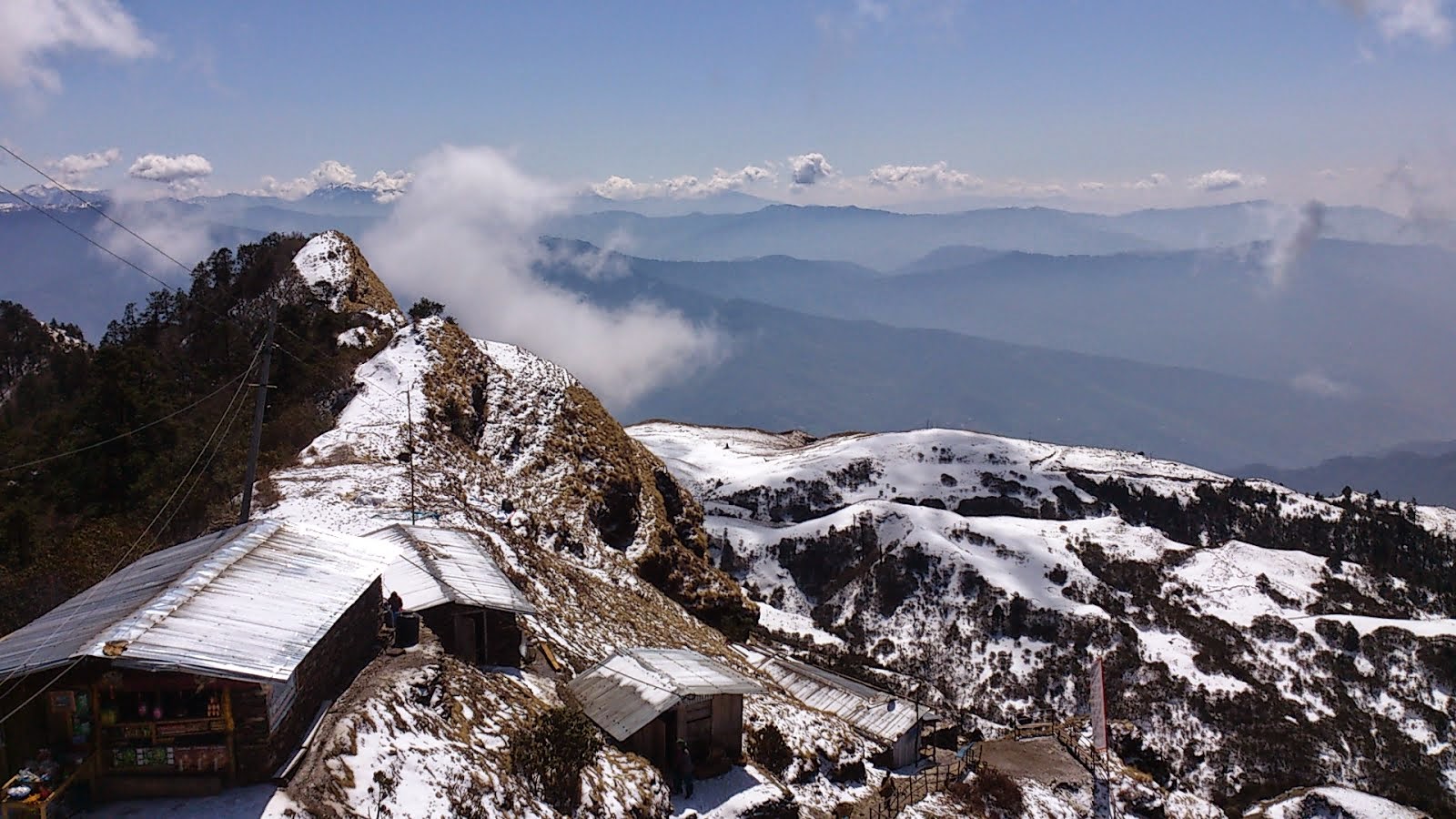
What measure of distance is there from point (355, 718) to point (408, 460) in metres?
22.6

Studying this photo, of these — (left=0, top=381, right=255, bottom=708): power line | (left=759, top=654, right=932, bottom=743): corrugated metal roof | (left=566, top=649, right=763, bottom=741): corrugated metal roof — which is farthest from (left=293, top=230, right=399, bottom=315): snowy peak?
(left=566, top=649, right=763, bottom=741): corrugated metal roof

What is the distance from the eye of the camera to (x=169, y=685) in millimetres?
12609

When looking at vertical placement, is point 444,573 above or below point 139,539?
above

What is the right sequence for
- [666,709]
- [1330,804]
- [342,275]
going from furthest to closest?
1. [342,275]
2. [1330,804]
3. [666,709]

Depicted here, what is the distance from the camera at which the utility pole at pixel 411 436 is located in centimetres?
3040

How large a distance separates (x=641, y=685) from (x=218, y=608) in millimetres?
9918

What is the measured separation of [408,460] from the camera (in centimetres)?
Result: 3588

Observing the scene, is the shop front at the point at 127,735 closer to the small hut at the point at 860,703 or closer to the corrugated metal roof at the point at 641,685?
the corrugated metal roof at the point at 641,685

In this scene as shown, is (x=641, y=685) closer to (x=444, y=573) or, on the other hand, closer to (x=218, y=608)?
(x=444, y=573)

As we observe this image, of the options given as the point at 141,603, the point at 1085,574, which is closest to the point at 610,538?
the point at 141,603

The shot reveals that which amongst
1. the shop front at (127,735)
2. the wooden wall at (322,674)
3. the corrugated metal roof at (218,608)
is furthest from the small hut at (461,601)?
the shop front at (127,735)

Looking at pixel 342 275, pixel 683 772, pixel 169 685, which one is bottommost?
pixel 683 772

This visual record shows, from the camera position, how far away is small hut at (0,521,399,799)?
12.3 m

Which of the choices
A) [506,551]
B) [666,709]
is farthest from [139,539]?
[666,709]
